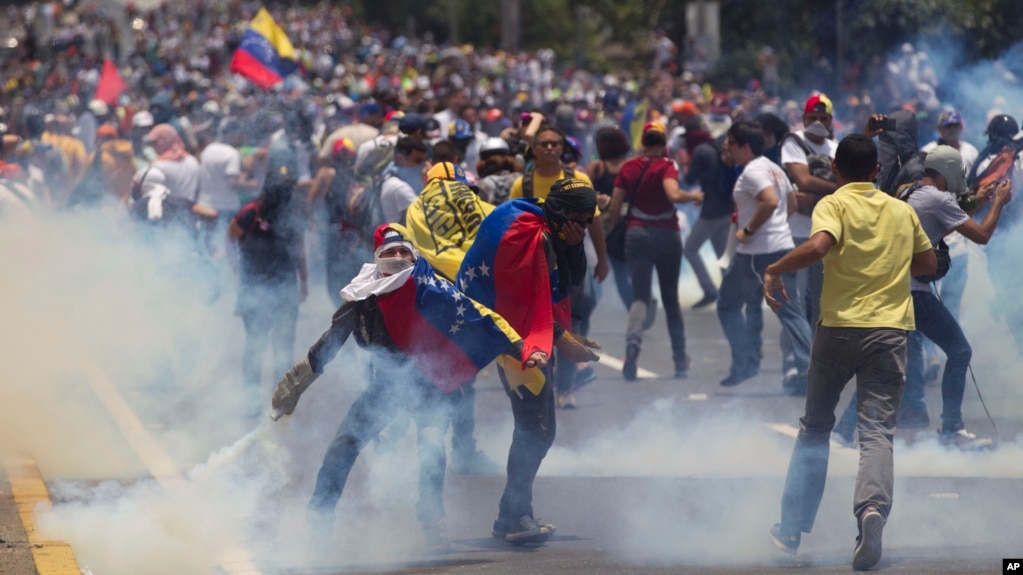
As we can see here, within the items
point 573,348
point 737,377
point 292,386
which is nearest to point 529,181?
point 737,377

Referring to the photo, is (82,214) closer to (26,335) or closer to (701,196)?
(26,335)

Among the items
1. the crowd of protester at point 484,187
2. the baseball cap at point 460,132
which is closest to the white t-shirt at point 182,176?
the crowd of protester at point 484,187

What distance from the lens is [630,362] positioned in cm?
1074

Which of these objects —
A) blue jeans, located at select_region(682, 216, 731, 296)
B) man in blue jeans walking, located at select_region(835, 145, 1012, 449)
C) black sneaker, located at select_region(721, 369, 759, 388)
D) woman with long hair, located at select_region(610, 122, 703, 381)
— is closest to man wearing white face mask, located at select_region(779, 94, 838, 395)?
black sneaker, located at select_region(721, 369, 759, 388)

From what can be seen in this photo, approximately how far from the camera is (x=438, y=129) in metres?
13.8

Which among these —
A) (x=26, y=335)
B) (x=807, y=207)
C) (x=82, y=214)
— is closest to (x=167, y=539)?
(x=26, y=335)

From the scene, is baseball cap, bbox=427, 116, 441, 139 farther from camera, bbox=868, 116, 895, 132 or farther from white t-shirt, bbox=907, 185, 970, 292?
white t-shirt, bbox=907, 185, 970, 292

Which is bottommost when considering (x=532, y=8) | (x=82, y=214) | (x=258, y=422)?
(x=258, y=422)

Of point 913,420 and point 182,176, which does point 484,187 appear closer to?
point 182,176

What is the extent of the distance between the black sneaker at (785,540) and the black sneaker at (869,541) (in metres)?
0.36

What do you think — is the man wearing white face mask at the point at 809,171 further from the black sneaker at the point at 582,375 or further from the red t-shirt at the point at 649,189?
the black sneaker at the point at 582,375

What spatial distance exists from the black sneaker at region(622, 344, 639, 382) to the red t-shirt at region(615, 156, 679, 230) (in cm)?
87

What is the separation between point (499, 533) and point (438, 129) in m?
7.66

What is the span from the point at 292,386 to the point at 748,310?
16.6 ft
